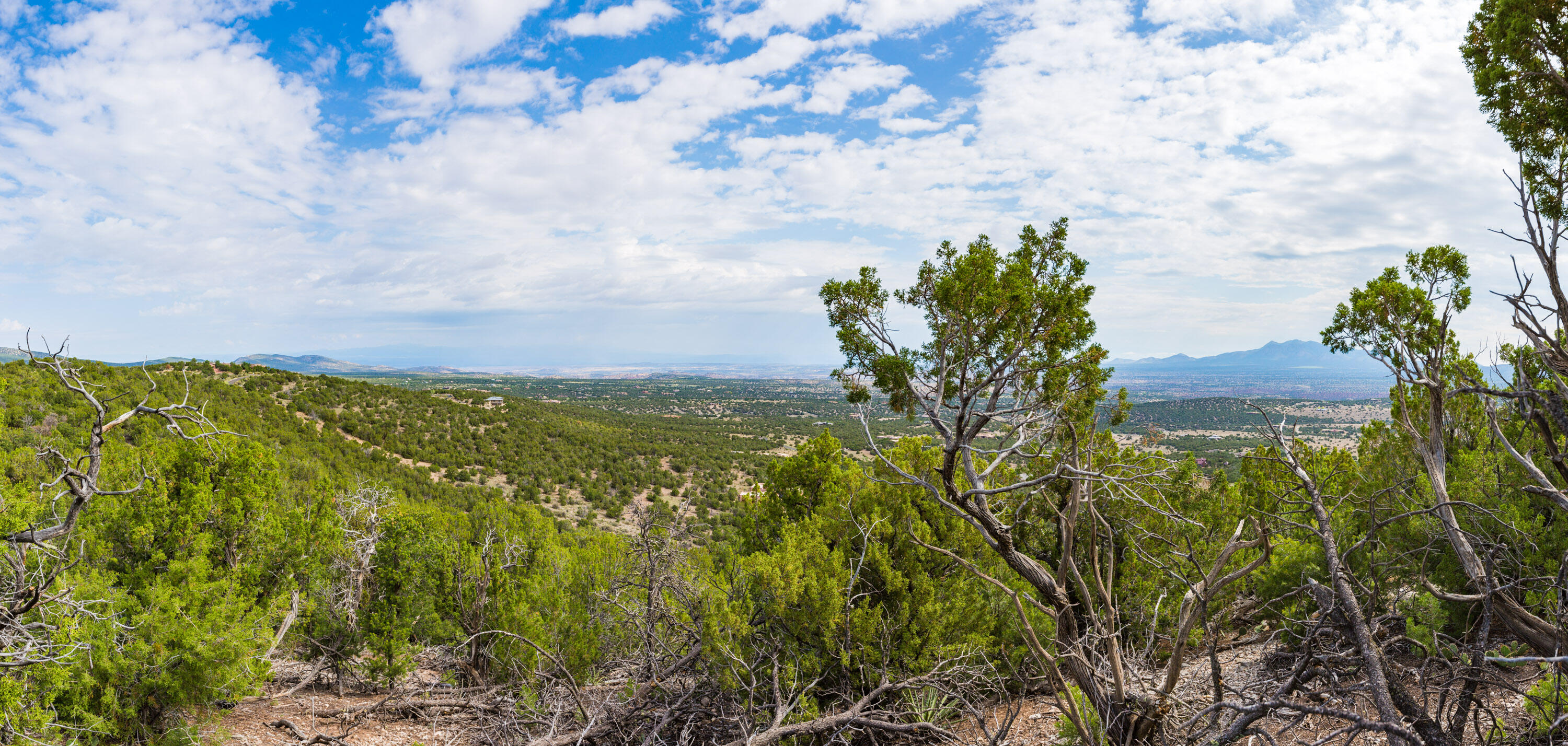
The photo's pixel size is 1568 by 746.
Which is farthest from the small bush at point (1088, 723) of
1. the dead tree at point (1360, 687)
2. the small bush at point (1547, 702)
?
the small bush at point (1547, 702)

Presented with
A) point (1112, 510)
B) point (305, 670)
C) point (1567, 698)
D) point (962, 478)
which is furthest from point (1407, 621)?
point (305, 670)

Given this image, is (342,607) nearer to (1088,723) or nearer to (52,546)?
(52,546)

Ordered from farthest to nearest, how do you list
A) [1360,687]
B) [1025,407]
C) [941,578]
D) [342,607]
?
[342,607]
[941,578]
[1025,407]
[1360,687]

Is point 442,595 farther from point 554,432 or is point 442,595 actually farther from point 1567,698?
point 554,432

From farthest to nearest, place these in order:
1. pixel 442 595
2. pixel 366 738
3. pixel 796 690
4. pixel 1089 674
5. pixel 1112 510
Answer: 1. pixel 442 595
2. pixel 1112 510
3. pixel 366 738
4. pixel 796 690
5. pixel 1089 674

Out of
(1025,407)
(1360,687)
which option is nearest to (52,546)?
(1025,407)

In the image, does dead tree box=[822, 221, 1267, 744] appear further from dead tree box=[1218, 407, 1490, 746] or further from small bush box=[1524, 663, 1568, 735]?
small bush box=[1524, 663, 1568, 735]

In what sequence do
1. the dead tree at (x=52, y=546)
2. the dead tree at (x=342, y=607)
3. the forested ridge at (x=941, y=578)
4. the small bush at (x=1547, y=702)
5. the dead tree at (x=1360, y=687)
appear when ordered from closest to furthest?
the dead tree at (x=1360, y=687) < the small bush at (x=1547, y=702) < the forested ridge at (x=941, y=578) < the dead tree at (x=52, y=546) < the dead tree at (x=342, y=607)

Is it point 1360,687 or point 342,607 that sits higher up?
point 1360,687

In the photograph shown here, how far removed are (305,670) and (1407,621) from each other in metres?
14.3

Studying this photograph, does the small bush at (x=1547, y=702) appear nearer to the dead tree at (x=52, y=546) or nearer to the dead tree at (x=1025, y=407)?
the dead tree at (x=1025, y=407)

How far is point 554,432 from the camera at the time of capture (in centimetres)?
4062

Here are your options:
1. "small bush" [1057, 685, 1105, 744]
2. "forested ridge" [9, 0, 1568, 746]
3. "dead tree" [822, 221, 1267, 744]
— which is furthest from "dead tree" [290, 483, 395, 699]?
"small bush" [1057, 685, 1105, 744]

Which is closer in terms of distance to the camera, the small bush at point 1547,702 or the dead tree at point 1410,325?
the small bush at point 1547,702
